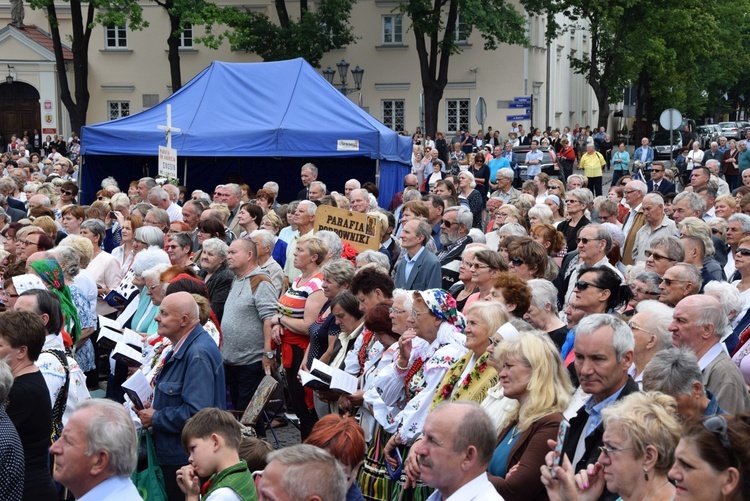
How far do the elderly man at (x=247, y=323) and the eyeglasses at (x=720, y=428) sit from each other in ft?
17.4

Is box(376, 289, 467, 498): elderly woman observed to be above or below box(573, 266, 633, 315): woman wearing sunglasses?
below

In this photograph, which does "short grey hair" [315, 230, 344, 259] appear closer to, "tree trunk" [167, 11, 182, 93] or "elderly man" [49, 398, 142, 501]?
"elderly man" [49, 398, 142, 501]

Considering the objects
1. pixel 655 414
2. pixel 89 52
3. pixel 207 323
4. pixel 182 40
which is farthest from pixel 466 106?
pixel 655 414

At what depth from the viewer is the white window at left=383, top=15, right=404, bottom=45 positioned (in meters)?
46.4

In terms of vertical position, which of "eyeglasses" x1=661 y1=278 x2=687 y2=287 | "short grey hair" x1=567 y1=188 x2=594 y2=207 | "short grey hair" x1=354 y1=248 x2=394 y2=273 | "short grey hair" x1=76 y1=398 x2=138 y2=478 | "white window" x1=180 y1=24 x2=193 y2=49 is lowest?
"short grey hair" x1=76 y1=398 x2=138 y2=478

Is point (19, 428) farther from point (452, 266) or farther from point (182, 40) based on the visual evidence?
point (182, 40)

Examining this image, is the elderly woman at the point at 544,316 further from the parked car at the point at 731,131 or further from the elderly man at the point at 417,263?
the parked car at the point at 731,131

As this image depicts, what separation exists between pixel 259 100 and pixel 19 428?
14689 millimetres

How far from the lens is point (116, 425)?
15.0 feet

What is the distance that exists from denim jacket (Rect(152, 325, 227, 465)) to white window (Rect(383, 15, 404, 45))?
4123 centimetres

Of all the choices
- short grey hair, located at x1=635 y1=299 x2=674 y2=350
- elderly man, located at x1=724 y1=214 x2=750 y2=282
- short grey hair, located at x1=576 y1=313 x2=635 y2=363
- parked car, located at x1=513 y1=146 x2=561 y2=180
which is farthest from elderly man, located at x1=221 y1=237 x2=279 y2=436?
parked car, located at x1=513 y1=146 x2=561 y2=180

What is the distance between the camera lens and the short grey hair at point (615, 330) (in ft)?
16.5

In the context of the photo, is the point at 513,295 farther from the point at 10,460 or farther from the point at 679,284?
the point at 10,460

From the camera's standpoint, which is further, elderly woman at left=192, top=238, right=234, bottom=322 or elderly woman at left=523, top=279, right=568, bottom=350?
elderly woman at left=192, top=238, right=234, bottom=322
